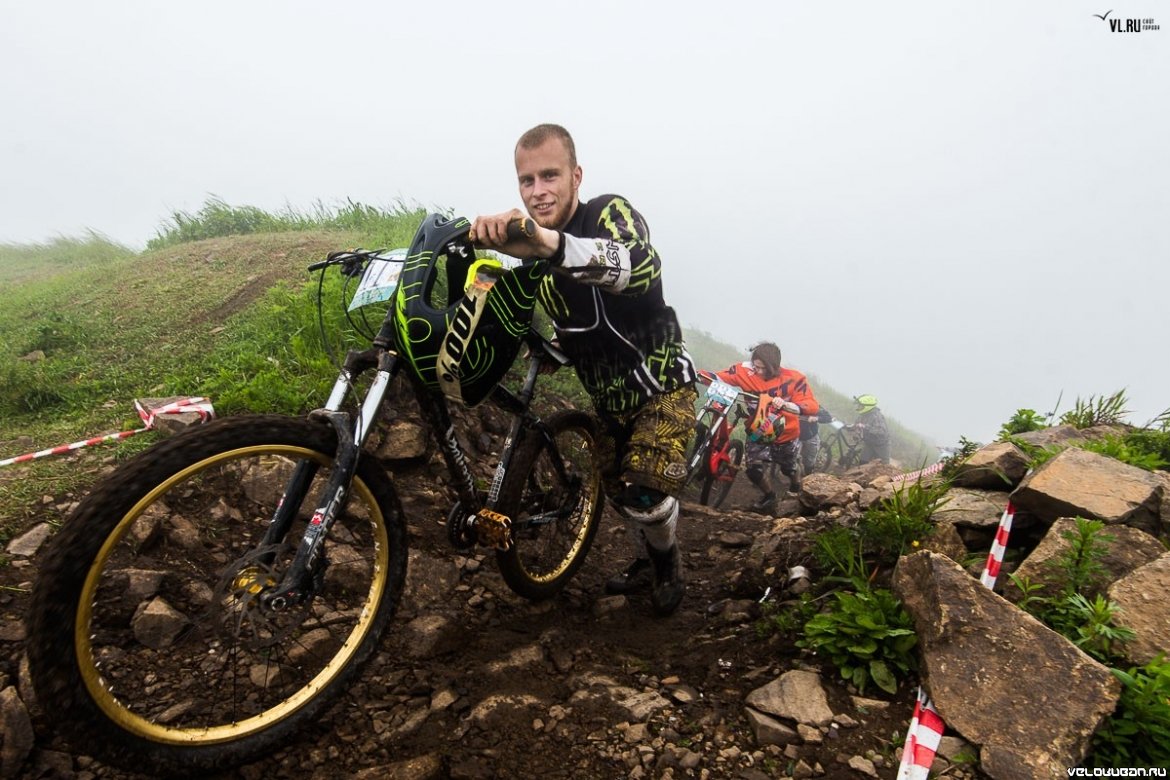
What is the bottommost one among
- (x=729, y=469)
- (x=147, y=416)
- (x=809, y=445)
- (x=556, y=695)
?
(x=809, y=445)

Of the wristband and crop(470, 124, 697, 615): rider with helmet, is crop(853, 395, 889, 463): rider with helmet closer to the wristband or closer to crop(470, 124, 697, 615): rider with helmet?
crop(470, 124, 697, 615): rider with helmet

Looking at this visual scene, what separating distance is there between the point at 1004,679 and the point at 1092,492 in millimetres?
1412

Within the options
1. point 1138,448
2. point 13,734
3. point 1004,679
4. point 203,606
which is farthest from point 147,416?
point 1138,448

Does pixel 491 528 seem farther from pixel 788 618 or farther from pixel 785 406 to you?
pixel 785 406

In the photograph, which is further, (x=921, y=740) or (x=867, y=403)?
(x=867, y=403)

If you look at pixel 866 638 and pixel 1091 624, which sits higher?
pixel 1091 624

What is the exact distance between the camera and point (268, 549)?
1877mm

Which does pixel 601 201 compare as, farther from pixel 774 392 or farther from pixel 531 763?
pixel 774 392

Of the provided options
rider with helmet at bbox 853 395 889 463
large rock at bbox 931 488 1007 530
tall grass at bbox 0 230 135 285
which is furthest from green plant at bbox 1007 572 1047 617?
tall grass at bbox 0 230 135 285

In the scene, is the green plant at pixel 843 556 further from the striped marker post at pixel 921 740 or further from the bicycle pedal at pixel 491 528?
the bicycle pedal at pixel 491 528

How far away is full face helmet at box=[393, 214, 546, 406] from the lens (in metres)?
2.20

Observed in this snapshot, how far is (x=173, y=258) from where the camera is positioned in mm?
8500

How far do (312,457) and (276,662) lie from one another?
914 millimetres

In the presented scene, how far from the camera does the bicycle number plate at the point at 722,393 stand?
7383 mm
